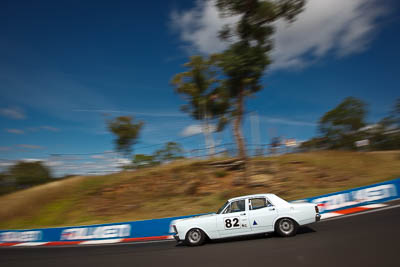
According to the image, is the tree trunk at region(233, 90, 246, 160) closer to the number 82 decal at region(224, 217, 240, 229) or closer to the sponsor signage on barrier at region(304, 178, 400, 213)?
the sponsor signage on barrier at region(304, 178, 400, 213)

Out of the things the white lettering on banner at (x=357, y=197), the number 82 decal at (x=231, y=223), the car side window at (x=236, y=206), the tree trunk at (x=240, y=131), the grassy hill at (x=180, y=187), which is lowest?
the number 82 decal at (x=231, y=223)

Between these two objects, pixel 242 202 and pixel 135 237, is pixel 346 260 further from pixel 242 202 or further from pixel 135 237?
pixel 135 237

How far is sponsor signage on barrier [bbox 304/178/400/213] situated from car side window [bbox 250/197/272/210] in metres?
4.61

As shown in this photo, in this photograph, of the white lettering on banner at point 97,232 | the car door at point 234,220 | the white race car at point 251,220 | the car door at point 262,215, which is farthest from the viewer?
the white lettering on banner at point 97,232

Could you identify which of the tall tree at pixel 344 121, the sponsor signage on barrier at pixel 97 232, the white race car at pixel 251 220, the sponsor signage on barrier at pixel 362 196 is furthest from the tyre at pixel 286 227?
the tall tree at pixel 344 121

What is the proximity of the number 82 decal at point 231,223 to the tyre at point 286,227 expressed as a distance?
1.21 meters

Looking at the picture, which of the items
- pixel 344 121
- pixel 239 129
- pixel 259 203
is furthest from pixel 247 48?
pixel 344 121

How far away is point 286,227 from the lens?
7.91m

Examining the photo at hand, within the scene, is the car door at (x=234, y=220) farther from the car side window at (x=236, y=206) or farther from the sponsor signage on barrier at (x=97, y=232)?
the sponsor signage on barrier at (x=97, y=232)

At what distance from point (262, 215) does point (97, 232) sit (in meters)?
9.28

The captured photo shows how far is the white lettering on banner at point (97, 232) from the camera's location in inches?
506

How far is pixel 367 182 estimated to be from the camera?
16797 mm

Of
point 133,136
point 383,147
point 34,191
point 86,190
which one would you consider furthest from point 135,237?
point 383,147

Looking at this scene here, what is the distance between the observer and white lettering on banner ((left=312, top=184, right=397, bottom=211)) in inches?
445
